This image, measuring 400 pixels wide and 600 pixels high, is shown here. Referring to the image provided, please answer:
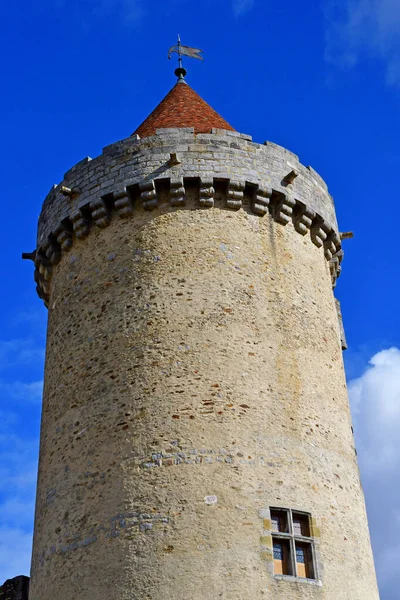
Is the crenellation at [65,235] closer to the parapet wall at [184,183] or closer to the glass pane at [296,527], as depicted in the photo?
the parapet wall at [184,183]

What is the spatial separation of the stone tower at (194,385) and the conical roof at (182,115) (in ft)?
1.07

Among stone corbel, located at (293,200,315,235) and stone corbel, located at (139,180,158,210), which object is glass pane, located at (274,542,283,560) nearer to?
stone corbel, located at (293,200,315,235)

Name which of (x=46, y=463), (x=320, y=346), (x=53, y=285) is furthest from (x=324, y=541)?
(x=53, y=285)

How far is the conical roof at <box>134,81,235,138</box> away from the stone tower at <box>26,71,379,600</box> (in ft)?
1.07

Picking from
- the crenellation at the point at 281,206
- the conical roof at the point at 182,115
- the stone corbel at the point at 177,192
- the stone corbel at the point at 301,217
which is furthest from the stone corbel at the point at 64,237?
the stone corbel at the point at 301,217

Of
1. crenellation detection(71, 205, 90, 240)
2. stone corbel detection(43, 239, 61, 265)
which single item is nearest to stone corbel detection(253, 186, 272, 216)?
crenellation detection(71, 205, 90, 240)

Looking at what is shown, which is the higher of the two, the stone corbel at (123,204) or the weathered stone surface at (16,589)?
the stone corbel at (123,204)

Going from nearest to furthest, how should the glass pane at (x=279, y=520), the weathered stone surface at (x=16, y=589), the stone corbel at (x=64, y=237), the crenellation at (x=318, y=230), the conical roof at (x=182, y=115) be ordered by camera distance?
the glass pane at (x=279, y=520) < the weathered stone surface at (x=16, y=589) < the stone corbel at (x=64, y=237) < the crenellation at (x=318, y=230) < the conical roof at (x=182, y=115)

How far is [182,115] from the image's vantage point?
595 inches

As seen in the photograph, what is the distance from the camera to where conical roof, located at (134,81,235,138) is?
14.7m

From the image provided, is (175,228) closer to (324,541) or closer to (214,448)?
(214,448)

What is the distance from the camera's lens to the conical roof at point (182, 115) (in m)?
14.7

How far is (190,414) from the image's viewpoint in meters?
11.1

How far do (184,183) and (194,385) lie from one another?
3.24m
